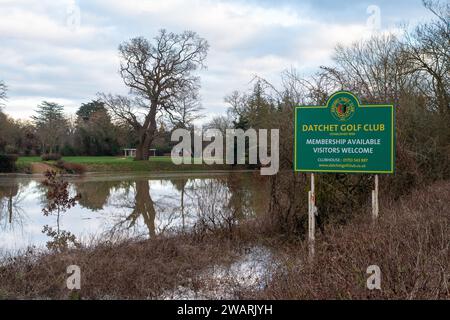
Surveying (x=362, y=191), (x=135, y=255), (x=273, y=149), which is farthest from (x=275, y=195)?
(x=135, y=255)

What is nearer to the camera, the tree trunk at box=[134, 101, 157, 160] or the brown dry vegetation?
the brown dry vegetation

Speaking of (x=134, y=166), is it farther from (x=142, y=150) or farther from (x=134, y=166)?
(x=142, y=150)

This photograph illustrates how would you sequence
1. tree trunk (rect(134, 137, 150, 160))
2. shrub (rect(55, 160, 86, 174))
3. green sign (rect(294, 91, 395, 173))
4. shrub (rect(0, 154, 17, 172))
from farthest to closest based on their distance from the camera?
tree trunk (rect(134, 137, 150, 160))
shrub (rect(55, 160, 86, 174))
shrub (rect(0, 154, 17, 172))
green sign (rect(294, 91, 395, 173))

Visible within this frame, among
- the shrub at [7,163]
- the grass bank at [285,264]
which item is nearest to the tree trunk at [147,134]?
the shrub at [7,163]

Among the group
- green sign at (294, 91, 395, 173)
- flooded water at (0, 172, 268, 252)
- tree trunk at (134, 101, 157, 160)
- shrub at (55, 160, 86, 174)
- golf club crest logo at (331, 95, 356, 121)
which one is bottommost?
flooded water at (0, 172, 268, 252)

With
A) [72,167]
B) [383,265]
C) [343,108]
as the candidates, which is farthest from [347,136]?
[72,167]

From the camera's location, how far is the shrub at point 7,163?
138 feet

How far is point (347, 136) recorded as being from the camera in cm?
764

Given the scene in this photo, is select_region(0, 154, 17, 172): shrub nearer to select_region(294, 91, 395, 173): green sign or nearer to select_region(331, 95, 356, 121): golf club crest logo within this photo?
select_region(294, 91, 395, 173): green sign

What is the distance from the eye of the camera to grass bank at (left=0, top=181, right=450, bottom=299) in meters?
4.70

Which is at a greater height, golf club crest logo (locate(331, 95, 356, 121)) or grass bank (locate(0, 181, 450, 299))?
golf club crest logo (locate(331, 95, 356, 121))

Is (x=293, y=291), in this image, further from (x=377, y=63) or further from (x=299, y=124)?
(x=377, y=63)

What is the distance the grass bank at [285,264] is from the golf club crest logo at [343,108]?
1.93 meters

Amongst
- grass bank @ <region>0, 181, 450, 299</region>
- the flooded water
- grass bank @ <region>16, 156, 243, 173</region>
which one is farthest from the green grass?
grass bank @ <region>0, 181, 450, 299</region>
